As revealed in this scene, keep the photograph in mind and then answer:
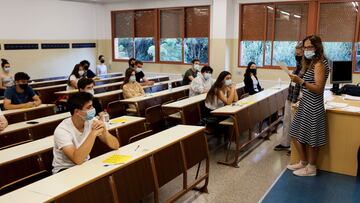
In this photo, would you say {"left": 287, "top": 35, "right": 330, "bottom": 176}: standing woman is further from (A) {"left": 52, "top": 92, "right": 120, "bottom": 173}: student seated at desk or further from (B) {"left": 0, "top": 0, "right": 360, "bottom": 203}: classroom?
(A) {"left": 52, "top": 92, "right": 120, "bottom": 173}: student seated at desk

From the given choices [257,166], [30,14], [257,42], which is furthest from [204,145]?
[30,14]

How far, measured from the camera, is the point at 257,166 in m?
4.41

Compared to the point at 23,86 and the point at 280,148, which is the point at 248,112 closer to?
the point at 280,148

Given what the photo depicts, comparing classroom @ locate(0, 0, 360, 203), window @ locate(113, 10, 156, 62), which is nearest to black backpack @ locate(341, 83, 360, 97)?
classroom @ locate(0, 0, 360, 203)

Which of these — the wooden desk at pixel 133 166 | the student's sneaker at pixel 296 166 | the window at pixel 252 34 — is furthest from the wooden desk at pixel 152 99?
the window at pixel 252 34

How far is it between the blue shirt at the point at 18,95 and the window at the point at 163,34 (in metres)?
5.46

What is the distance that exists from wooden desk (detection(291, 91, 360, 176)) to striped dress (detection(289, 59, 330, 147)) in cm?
22

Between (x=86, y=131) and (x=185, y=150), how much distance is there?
996 mm

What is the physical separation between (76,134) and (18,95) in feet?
9.06

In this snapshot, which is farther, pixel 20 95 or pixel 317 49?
pixel 20 95

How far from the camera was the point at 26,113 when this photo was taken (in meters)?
4.53

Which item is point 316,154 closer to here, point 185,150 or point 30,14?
point 185,150

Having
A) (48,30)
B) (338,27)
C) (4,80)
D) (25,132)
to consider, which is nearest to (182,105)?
(25,132)

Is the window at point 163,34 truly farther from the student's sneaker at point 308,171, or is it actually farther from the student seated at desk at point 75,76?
the student's sneaker at point 308,171
